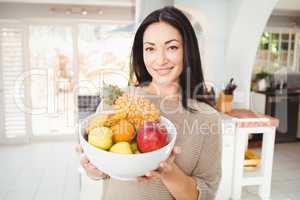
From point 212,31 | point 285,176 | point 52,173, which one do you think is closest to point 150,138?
point 212,31

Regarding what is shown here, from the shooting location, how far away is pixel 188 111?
99 cm

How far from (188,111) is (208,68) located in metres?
2.01

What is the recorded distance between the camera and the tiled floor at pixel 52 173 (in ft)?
9.05

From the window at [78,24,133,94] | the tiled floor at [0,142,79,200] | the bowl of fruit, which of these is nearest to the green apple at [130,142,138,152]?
the bowl of fruit

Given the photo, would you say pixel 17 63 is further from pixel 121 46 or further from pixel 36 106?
pixel 121 46

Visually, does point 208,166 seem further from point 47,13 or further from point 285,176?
point 47,13

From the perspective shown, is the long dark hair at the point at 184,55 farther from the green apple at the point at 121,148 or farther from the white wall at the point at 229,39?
the white wall at the point at 229,39


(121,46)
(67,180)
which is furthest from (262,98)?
(67,180)

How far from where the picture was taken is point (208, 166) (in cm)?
94

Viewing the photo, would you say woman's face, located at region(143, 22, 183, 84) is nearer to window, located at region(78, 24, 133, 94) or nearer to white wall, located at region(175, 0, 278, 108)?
white wall, located at region(175, 0, 278, 108)

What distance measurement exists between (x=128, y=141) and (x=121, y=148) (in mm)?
47

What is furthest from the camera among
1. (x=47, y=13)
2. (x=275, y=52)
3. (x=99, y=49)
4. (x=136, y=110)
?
(x=275, y=52)

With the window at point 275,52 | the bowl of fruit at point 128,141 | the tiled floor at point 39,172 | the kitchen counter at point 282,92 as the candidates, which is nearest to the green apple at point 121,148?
the bowl of fruit at point 128,141

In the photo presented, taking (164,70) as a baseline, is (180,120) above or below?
below
